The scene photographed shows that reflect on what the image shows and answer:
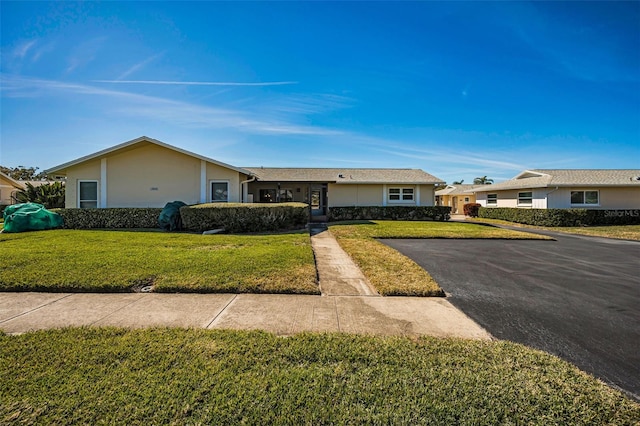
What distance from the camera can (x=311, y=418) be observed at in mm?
1926

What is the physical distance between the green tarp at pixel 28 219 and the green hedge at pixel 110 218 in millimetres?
523

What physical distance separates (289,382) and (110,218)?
49.3 ft

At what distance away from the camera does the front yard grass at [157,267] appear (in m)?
4.85

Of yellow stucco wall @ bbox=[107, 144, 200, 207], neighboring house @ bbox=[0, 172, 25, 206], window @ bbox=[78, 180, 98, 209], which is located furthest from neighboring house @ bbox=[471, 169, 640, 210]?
neighboring house @ bbox=[0, 172, 25, 206]

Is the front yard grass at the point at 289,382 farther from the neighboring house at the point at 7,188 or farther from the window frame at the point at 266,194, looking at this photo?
the neighboring house at the point at 7,188

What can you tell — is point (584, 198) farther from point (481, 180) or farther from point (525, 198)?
point (481, 180)

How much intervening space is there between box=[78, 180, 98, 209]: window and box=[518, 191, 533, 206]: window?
29.4 metres

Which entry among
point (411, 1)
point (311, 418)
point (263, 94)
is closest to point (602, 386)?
point (311, 418)

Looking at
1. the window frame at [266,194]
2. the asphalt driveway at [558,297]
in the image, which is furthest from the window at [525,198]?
the window frame at [266,194]

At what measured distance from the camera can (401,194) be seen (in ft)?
69.2

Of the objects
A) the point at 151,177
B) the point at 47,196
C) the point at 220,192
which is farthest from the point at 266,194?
the point at 47,196

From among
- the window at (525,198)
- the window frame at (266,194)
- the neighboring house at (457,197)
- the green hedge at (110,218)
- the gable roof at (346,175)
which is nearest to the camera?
the green hedge at (110,218)

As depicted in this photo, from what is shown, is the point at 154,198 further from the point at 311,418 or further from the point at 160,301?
the point at 311,418

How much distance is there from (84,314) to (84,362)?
162cm
